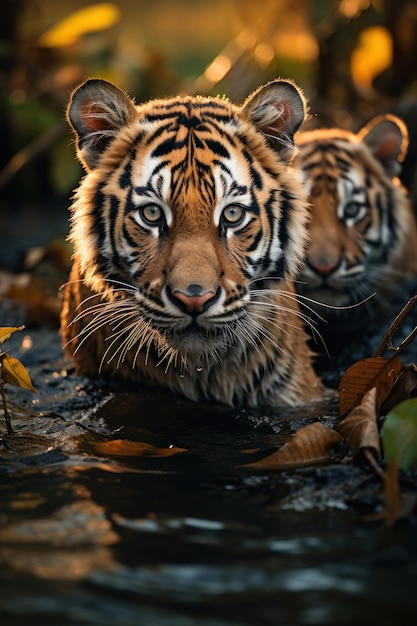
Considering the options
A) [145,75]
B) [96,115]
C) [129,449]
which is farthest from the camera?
[145,75]

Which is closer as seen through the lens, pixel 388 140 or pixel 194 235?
pixel 194 235

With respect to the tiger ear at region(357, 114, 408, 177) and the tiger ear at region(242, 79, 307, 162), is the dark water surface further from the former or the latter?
the tiger ear at region(357, 114, 408, 177)

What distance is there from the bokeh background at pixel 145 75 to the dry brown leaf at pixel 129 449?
8.55 ft

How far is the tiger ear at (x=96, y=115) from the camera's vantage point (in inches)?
143

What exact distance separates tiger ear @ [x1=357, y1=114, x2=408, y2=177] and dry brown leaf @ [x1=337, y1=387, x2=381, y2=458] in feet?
6.62

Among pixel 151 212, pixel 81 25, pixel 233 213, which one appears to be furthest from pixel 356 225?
pixel 81 25

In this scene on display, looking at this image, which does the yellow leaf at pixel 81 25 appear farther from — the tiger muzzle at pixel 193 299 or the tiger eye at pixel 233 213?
the tiger muzzle at pixel 193 299

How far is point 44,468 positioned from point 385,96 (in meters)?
4.63

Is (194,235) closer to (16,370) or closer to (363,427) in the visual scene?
(16,370)

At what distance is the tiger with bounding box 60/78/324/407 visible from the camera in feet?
11.1

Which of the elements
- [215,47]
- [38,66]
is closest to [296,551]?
[38,66]

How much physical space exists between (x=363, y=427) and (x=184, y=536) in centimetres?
69

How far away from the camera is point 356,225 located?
4.70 m

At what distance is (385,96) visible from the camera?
6992 millimetres
